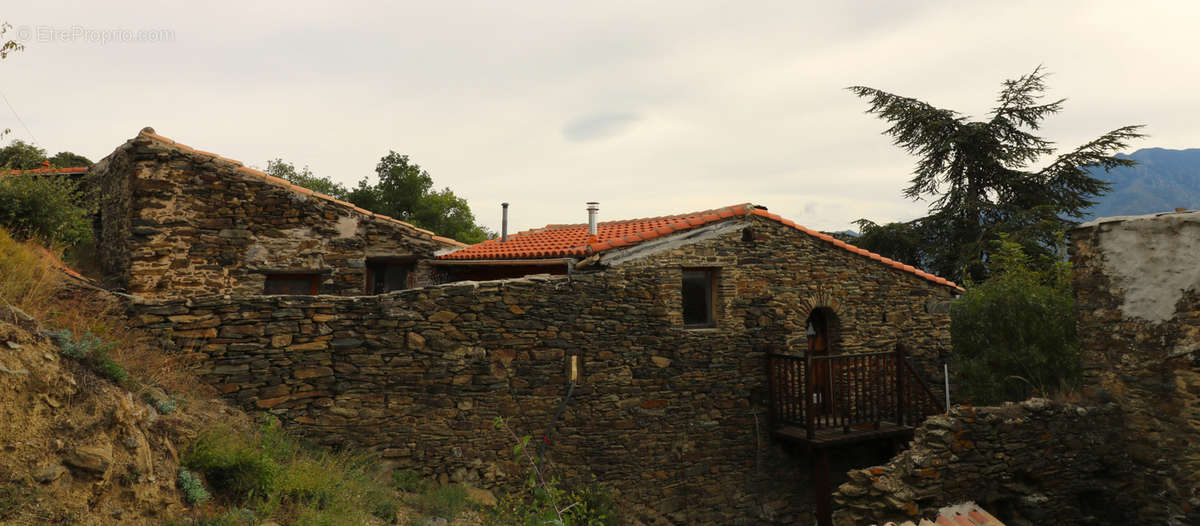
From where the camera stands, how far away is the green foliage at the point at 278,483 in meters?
4.28

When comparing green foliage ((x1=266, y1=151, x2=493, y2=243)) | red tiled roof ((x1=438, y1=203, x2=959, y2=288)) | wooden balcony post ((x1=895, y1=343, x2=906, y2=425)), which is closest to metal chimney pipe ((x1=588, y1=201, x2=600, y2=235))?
red tiled roof ((x1=438, y1=203, x2=959, y2=288))

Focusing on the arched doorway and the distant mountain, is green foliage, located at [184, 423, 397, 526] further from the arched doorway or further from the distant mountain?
the distant mountain

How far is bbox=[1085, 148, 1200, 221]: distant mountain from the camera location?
109875mm

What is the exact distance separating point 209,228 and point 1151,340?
11145 millimetres

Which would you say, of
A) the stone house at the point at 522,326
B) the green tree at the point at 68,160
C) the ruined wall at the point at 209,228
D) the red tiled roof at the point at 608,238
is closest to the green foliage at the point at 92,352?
the stone house at the point at 522,326

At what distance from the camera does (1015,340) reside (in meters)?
9.23

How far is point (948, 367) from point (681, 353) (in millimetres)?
5152

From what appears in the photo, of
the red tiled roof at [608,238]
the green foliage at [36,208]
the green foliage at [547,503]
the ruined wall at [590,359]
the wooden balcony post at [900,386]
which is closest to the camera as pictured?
the green foliage at [547,503]

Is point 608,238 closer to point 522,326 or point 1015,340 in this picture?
point 522,326

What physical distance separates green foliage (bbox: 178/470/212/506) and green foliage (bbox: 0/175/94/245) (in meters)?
4.66

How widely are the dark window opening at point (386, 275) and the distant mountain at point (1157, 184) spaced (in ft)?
382

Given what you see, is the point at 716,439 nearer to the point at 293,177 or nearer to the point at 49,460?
the point at 49,460

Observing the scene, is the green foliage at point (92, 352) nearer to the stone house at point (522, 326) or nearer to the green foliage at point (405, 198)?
the stone house at point (522, 326)

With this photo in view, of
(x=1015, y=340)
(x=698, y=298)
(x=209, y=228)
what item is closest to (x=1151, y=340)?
(x=1015, y=340)
